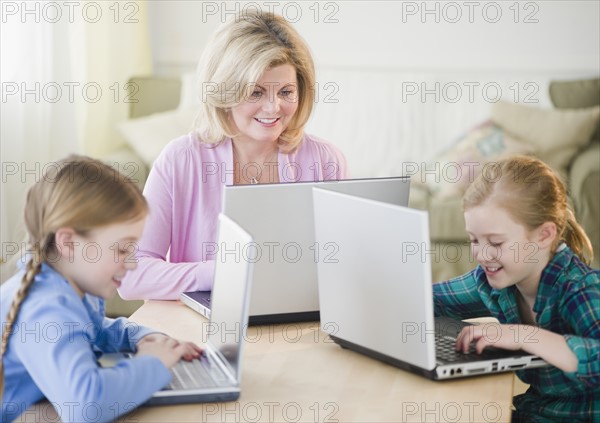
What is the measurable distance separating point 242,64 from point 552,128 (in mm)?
2050

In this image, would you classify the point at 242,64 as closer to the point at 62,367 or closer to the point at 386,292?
the point at 386,292

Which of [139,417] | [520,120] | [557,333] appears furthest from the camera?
[520,120]

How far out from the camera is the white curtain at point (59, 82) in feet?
10.3

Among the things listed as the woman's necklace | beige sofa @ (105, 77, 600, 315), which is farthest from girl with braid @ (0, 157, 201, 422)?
beige sofa @ (105, 77, 600, 315)

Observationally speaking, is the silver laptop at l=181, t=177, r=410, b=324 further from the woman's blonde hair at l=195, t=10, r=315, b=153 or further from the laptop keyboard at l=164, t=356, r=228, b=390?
the woman's blonde hair at l=195, t=10, r=315, b=153

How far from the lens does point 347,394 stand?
1.31 metres

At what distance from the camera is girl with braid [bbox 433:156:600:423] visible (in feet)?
4.66

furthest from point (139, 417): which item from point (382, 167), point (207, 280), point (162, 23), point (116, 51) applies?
point (162, 23)

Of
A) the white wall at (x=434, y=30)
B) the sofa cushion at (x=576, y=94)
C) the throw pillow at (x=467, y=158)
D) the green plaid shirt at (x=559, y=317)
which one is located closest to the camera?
the green plaid shirt at (x=559, y=317)

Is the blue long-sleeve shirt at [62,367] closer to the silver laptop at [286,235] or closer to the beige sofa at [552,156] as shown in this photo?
the silver laptop at [286,235]

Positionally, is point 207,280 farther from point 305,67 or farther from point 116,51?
point 116,51

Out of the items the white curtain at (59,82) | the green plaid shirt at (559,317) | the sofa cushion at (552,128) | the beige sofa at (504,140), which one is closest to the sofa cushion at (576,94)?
the beige sofa at (504,140)

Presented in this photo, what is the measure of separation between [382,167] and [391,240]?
247 centimetres

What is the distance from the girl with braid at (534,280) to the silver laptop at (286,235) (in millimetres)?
189
